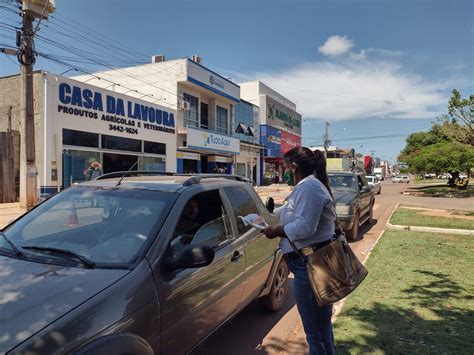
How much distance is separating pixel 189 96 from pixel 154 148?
6.52 meters

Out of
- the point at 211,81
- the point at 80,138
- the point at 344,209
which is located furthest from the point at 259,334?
the point at 211,81

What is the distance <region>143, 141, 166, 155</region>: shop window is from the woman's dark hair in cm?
2035

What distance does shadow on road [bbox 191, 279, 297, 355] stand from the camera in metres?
3.66

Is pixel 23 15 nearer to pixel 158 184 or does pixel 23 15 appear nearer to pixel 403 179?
pixel 158 184

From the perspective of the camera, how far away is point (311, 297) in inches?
104

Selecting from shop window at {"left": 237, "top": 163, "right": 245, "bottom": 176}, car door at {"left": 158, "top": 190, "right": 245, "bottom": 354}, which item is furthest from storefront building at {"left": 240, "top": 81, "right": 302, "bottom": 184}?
car door at {"left": 158, "top": 190, "right": 245, "bottom": 354}

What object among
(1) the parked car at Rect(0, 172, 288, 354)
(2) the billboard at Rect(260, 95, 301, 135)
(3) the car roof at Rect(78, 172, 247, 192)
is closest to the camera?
(1) the parked car at Rect(0, 172, 288, 354)

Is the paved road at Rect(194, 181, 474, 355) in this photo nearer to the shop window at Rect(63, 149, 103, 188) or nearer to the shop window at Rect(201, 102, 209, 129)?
the shop window at Rect(63, 149, 103, 188)

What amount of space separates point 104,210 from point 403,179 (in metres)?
64.9

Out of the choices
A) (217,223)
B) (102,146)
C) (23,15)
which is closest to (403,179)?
(102,146)

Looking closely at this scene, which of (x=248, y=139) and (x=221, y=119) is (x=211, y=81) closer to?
(x=221, y=119)

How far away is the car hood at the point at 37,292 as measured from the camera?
176cm

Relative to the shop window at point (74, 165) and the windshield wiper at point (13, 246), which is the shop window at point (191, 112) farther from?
the windshield wiper at point (13, 246)

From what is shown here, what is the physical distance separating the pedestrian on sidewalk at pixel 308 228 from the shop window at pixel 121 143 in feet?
58.9
